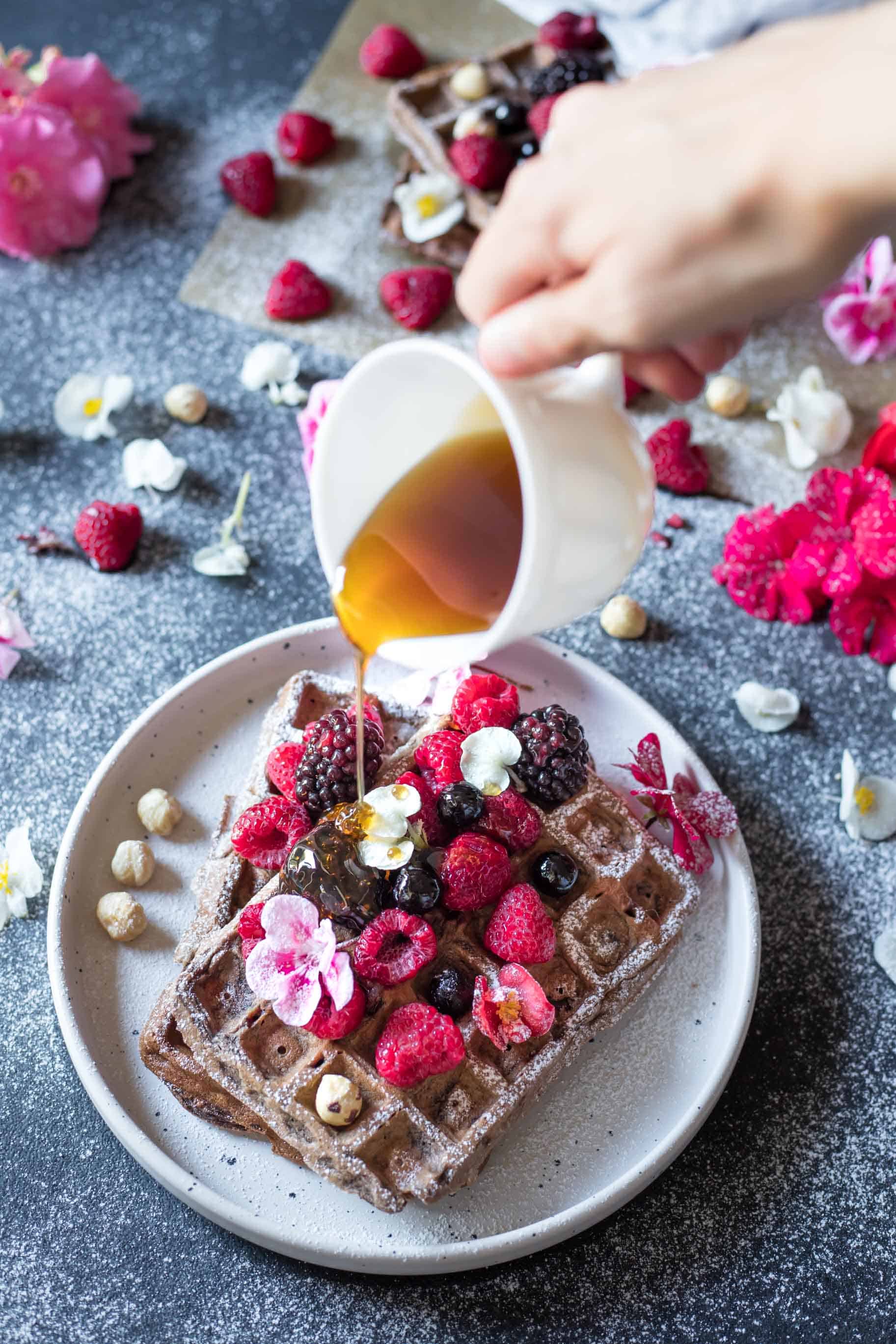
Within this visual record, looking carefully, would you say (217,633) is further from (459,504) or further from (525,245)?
(525,245)

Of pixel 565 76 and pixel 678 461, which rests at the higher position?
pixel 565 76

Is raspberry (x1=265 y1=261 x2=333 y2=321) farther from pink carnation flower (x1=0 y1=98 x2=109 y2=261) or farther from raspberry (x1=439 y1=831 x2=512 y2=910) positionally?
raspberry (x1=439 y1=831 x2=512 y2=910)

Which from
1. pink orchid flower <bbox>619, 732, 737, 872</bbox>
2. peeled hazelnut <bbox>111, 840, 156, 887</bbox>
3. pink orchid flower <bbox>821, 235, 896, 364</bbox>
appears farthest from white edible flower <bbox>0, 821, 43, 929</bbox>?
pink orchid flower <bbox>821, 235, 896, 364</bbox>

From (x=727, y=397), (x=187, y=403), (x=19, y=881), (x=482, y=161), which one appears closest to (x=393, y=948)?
(x=19, y=881)

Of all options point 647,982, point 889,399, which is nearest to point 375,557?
point 647,982

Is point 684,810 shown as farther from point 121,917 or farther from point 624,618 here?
point 121,917
